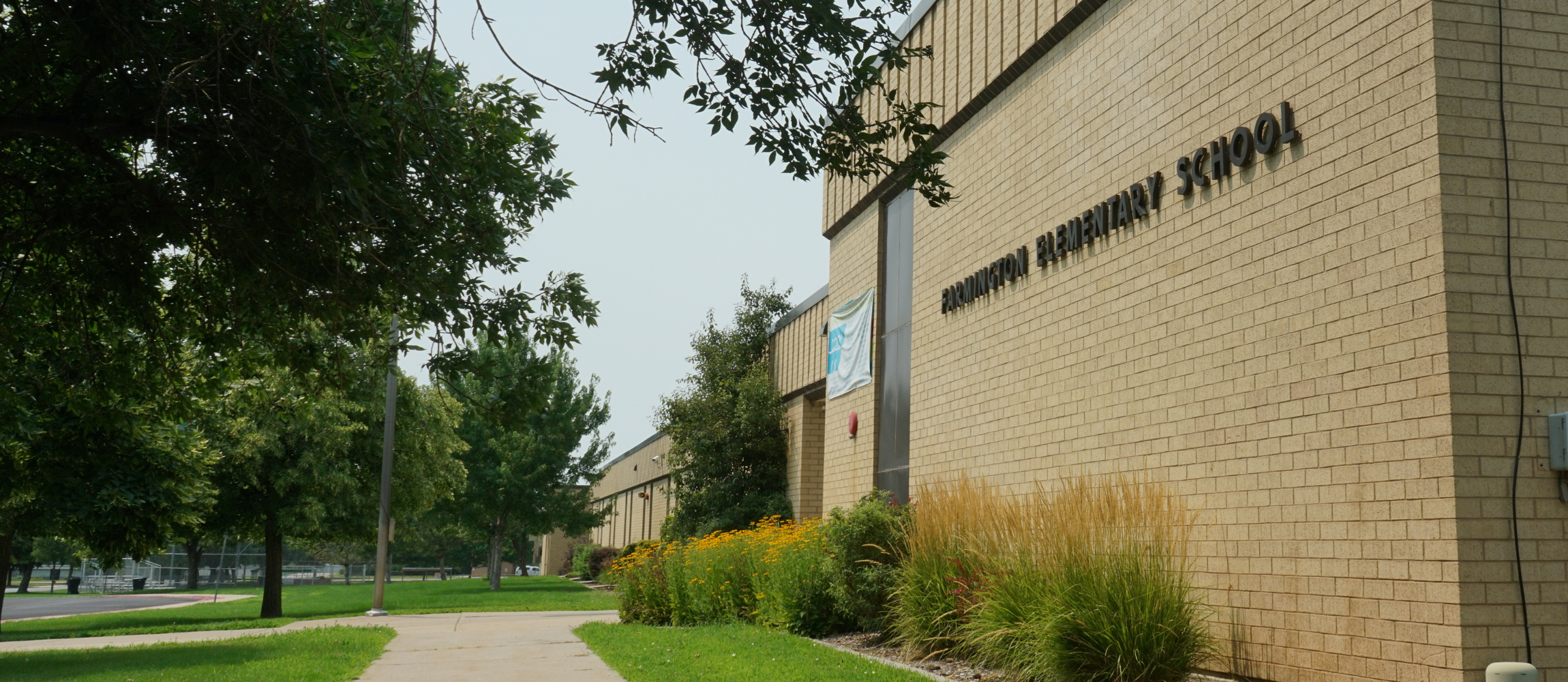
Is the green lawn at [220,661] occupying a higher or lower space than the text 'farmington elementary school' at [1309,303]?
lower

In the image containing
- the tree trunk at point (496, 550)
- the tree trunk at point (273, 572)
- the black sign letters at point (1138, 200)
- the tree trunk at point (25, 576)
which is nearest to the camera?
the black sign letters at point (1138, 200)

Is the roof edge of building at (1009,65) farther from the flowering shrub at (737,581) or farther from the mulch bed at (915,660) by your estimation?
the flowering shrub at (737,581)

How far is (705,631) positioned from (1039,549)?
5.80m

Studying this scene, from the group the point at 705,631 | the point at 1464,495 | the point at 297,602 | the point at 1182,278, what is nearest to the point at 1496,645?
the point at 1464,495

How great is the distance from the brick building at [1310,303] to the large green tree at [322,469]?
14038mm

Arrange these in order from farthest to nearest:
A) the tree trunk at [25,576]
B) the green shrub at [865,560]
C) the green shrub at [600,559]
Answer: the tree trunk at [25,576]
the green shrub at [600,559]
the green shrub at [865,560]

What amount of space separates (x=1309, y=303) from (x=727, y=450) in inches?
608

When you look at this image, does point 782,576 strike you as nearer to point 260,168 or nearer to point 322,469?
point 260,168

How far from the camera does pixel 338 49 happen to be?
23.7ft

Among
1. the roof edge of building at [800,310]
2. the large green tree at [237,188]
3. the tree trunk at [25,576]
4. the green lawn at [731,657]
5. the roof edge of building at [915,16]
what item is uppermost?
the roof edge of building at [915,16]

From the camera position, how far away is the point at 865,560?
11.4 meters

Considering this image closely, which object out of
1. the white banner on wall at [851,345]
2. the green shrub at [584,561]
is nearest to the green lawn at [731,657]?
the white banner on wall at [851,345]

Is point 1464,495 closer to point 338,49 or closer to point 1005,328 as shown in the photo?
point 1005,328

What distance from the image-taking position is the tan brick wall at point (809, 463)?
20.9 m
